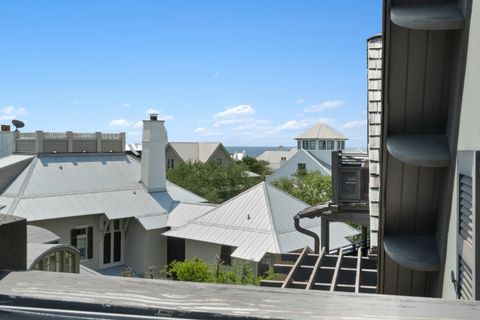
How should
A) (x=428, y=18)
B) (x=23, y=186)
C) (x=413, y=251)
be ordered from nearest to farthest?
(x=428, y=18) → (x=413, y=251) → (x=23, y=186)

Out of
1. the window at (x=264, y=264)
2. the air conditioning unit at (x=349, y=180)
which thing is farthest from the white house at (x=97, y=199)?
the air conditioning unit at (x=349, y=180)

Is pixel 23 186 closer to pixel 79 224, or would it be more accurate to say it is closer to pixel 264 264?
pixel 79 224

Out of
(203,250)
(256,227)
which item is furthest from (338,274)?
(203,250)

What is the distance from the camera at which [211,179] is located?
35.1 metres

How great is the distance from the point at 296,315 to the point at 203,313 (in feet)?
0.69

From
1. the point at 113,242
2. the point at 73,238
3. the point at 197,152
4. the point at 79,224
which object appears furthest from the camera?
the point at 197,152

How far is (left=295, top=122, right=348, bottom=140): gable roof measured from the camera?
51.6m

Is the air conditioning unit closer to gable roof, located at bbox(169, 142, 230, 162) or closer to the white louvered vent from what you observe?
the white louvered vent

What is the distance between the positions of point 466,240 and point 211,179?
3280 centimetres

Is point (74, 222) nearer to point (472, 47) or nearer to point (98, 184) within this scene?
point (98, 184)

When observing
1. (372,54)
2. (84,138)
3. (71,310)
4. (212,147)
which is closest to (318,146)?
(212,147)

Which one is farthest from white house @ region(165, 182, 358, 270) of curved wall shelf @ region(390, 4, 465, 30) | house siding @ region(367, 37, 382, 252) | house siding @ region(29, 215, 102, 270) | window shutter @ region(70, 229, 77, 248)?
curved wall shelf @ region(390, 4, 465, 30)

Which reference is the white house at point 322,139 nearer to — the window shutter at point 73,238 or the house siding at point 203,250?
the house siding at point 203,250

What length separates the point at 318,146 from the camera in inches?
2029
